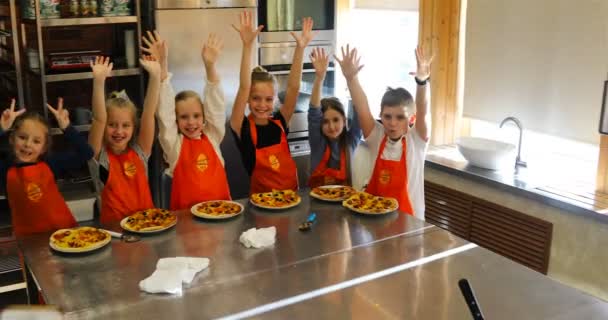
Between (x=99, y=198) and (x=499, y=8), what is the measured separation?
2684 mm

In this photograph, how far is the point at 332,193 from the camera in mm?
3031

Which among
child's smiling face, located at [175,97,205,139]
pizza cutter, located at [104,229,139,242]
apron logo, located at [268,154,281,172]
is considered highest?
child's smiling face, located at [175,97,205,139]

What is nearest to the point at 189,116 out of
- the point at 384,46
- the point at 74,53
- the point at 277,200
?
the point at 277,200

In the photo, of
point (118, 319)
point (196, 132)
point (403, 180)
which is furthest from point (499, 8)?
point (118, 319)

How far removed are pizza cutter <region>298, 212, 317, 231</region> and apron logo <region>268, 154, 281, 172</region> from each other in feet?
2.03

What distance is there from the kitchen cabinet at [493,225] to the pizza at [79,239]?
7.62 ft

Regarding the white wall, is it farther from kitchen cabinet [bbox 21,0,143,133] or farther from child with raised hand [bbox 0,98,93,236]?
Result: child with raised hand [bbox 0,98,93,236]

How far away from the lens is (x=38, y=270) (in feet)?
7.22

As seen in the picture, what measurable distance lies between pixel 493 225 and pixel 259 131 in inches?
61.2

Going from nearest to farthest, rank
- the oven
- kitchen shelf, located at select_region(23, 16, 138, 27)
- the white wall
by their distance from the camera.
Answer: the white wall < kitchen shelf, located at select_region(23, 16, 138, 27) < the oven

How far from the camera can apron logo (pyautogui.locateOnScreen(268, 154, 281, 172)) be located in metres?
3.33

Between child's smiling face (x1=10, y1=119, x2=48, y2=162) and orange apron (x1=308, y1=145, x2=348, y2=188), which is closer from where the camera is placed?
child's smiling face (x1=10, y1=119, x2=48, y2=162)

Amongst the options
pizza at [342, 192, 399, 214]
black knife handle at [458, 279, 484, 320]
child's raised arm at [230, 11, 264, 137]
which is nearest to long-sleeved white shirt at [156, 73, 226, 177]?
child's raised arm at [230, 11, 264, 137]

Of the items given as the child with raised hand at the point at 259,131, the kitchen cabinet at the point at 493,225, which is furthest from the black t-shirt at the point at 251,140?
the kitchen cabinet at the point at 493,225
